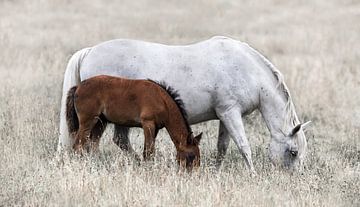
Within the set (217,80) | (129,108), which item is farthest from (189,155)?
(217,80)

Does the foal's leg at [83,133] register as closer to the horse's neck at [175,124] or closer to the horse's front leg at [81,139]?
the horse's front leg at [81,139]

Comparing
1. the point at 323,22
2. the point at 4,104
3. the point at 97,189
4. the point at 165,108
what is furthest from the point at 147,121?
the point at 323,22

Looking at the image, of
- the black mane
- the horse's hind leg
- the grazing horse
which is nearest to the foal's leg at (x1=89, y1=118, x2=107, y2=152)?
the grazing horse

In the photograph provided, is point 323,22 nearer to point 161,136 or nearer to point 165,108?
point 161,136

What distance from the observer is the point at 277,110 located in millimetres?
7902

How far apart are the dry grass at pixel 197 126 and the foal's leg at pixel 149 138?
170 mm

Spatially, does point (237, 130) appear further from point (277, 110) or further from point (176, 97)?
point (176, 97)

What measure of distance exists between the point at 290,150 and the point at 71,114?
2556 mm

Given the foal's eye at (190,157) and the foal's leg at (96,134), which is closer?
the foal's eye at (190,157)

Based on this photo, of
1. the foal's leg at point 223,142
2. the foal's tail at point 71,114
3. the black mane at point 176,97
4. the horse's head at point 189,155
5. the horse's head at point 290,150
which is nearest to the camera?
the horse's head at point 189,155

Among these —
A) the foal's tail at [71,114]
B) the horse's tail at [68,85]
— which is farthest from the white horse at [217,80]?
the foal's tail at [71,114]

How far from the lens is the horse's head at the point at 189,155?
6914 millimetres

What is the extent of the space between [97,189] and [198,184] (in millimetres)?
1036

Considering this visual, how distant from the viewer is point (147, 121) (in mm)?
7215
